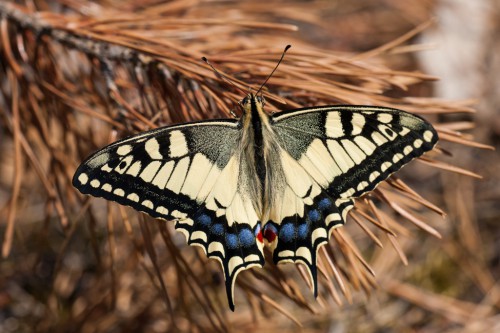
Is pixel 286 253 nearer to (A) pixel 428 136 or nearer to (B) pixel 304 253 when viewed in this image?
(B) pixel 304 253

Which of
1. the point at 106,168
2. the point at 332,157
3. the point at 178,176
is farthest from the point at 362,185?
the point at 106,168

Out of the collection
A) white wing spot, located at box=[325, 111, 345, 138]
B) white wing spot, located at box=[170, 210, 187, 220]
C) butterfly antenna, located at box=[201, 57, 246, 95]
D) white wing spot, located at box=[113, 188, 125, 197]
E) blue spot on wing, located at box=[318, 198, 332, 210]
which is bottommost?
white wing spot, located at box=[170, 210, 187, 220]

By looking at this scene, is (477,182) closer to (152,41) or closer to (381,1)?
(381,1)

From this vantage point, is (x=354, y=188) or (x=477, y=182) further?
(x=477, y=182)

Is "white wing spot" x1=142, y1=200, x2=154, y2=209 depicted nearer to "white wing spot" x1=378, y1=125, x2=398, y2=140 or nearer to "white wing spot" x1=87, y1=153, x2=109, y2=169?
"white wing spot" x1=87, y1=153, x2=109, y2=169

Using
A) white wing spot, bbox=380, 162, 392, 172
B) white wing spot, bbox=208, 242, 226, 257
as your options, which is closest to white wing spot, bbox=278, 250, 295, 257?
white wing spot, bbox=208, 242, 226, 257

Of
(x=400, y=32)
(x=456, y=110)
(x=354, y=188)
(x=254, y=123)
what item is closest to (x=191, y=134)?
(x=254, y=123)
